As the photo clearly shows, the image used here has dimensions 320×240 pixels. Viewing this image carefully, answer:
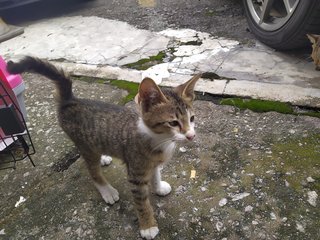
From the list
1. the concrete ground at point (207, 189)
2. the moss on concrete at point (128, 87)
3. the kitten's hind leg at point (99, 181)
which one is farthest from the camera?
the moss on concrete at point (128, 87)

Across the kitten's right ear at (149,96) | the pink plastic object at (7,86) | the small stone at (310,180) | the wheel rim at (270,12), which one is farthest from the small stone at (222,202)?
the wheel rim at (270,12)

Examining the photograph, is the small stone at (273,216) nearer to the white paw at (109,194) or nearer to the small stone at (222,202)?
the small stone at (222,202)

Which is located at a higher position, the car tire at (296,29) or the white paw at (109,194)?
the car tire at (296,29)

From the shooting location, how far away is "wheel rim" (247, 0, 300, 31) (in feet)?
11.2

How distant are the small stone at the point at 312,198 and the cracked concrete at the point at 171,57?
0.94 metres

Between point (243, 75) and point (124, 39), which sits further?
point (124, 39)

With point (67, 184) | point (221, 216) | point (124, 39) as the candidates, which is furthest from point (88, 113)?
point (124, 39)

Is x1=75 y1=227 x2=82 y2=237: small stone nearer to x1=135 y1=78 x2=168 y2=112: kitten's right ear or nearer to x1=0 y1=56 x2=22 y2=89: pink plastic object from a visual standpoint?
x1=135 y1=78 x2=168 y2=112: kitten's right ear

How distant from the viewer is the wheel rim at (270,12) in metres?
3.42

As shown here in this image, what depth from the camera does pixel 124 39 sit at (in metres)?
4.46

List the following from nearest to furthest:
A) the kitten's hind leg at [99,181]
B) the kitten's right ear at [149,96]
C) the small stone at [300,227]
→ the kitten's right ear at [149,96], the small stone at [300,227], the kitten's hind leg at [99,181]

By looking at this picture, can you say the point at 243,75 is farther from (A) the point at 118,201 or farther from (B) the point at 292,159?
(A) the point at 118,201

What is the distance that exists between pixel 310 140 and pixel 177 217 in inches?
48.2

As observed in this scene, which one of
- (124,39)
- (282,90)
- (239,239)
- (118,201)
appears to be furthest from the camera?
(124,39)
